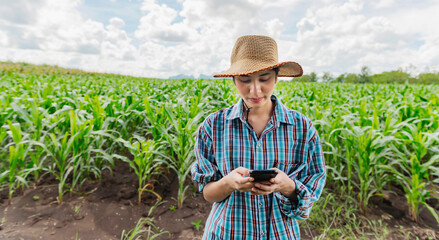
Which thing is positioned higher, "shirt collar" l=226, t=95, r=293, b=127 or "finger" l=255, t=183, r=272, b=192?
"shirt collar" l=226, t=95, r=293, b=127

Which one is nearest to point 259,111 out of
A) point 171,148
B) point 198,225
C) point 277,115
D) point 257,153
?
point 277,115

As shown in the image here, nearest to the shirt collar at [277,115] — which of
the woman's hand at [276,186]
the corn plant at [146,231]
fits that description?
the woman's hand at [276,186]

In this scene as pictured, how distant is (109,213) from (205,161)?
1649 millimetres

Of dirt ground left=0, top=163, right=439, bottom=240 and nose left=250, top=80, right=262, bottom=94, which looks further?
dirt ground left=0, top=163, right=439, bottom=240

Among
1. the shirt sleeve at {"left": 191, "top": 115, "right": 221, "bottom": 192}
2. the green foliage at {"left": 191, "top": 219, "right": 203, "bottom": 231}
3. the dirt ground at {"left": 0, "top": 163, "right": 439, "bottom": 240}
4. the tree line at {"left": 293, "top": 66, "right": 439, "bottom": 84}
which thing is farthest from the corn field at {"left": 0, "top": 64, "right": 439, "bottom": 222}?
the tree line at {"left": 293, "top": 66, "right": 439, "bottom": 84}

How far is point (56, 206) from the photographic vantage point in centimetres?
240

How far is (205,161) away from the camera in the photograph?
3.57 ft

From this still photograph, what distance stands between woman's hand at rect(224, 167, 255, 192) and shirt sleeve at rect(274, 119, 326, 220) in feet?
0.76

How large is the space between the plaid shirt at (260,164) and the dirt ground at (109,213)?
1180mm

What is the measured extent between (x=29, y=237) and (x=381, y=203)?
3144 mm

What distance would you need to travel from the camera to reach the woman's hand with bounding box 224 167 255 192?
860mm

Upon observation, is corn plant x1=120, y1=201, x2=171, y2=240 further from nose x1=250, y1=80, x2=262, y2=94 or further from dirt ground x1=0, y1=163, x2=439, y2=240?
nose x1=250, y1=80, x2=262, y2=94

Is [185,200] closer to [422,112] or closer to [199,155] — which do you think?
[199,155]

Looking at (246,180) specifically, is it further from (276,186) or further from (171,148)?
(171,148)
